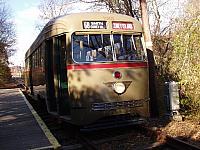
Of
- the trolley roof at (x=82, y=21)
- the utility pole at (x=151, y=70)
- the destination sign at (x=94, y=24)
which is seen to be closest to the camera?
the trolley roof at (x=82, y=21)

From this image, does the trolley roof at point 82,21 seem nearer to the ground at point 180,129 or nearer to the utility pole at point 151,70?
the utility pole at point 151,70

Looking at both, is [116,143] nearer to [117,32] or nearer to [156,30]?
[117,32]

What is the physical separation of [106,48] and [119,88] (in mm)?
1058

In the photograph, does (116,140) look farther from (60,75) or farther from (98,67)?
(60,75)

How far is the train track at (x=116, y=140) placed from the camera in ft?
26.7

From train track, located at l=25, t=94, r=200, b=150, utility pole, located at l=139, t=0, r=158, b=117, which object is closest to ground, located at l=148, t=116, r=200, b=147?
train track, located at l=25, t=94, r=200, b=150

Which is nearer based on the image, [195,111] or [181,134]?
[181,134]

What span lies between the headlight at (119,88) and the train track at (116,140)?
1086 mm

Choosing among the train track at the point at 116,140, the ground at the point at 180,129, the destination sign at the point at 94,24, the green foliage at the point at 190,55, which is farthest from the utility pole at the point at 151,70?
the destination sign at the point at 94,24

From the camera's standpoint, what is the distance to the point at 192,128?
30.1 feet

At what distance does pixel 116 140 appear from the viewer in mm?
9273

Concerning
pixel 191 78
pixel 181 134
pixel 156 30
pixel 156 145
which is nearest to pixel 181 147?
pixel 156 145

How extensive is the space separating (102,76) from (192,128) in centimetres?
237

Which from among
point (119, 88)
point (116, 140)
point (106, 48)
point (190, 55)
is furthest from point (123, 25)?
point (116, 140)
